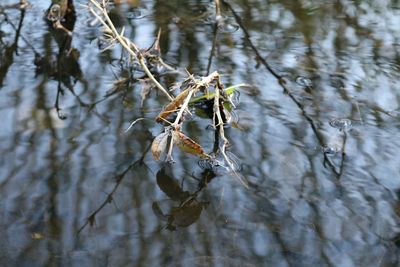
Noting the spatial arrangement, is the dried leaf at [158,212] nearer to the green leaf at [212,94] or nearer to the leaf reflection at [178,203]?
the leaf reflection at [178,203]

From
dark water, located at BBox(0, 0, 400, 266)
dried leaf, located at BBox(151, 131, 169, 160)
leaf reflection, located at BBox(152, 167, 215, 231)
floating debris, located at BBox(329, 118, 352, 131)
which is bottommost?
leaf reflection, located at BBox(152, 167, 215, 231)

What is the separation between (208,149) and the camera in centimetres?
169

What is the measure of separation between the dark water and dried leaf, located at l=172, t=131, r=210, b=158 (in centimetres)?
7

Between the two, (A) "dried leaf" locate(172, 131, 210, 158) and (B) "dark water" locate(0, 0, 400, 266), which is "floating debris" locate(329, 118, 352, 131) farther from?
(A) "dried leaf" locate(172, 131, 210, 158)

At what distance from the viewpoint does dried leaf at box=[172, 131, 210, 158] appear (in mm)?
1557

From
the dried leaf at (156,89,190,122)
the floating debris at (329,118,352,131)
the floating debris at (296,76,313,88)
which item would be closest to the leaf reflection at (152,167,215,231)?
the dried leaf at (156,89,190,122)

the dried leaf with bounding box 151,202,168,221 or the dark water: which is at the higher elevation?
the dark water

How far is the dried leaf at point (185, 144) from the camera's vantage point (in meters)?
1.56

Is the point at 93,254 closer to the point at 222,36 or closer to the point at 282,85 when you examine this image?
the point at 282,85

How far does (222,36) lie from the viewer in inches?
92.3

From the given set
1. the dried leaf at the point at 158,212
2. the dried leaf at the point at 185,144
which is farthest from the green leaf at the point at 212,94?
the dried leaf at the point at 158,212

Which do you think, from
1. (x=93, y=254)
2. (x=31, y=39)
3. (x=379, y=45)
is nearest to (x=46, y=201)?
(x=93, y=254)

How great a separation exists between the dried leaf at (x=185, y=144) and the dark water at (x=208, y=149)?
0.07 metres

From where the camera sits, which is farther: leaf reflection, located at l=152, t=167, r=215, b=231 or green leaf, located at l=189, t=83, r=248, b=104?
green leaf, located at l=189, t=83, r=248, b=104
